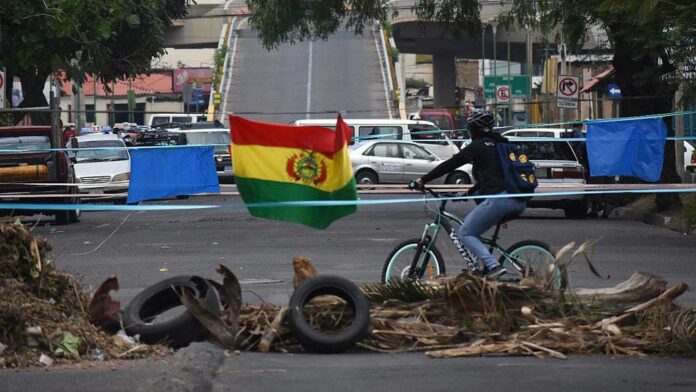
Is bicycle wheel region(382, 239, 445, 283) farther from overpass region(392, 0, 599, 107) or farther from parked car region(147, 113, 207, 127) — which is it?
overpass region(392, 0, 599, 107)

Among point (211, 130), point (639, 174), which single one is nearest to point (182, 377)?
point (639, 174)

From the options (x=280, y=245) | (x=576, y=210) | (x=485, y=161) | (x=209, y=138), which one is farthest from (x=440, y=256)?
(x=209, y=138)

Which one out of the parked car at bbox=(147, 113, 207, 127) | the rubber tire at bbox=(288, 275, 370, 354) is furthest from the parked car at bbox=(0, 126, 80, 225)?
the parked car at bbox=(147, 113, 207, 127)

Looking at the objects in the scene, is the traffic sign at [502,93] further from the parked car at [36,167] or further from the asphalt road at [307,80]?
the parked car at [36,167]

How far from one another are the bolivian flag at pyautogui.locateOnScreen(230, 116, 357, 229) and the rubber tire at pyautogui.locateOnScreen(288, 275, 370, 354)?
678 mm

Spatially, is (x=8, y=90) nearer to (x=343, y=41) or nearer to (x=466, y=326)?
(x=466, y=326)

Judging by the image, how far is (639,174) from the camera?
53.9 ft

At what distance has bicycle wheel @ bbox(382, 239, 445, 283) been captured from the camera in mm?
11125

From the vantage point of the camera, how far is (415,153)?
32.0m

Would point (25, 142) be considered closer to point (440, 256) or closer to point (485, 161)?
point (440, 256)

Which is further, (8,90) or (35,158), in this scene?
(8,90)

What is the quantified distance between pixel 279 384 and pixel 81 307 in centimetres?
205

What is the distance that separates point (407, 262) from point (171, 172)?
4735mm

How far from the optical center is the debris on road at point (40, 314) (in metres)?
8.27
